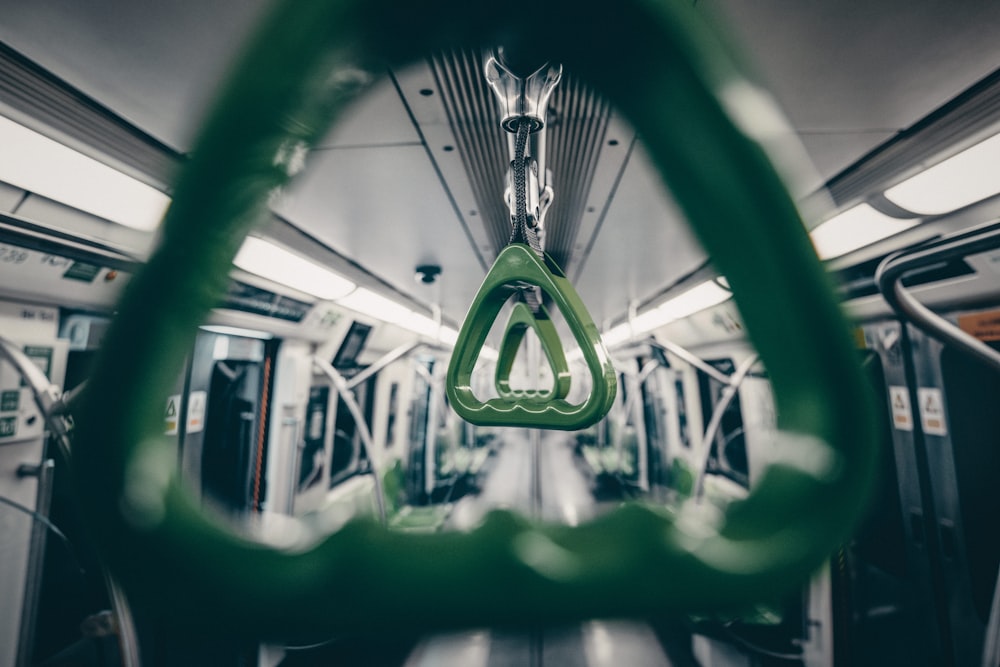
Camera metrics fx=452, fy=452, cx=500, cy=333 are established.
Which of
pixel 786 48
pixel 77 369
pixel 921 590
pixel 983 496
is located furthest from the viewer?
pixel 921 590

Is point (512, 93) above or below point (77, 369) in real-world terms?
above

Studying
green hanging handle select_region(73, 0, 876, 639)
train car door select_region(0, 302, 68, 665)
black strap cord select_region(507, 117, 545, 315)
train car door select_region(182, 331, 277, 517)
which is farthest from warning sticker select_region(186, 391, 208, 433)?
green hanging handle select_region(73, 0, 876, 639)

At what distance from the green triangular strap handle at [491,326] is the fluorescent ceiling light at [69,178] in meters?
1.08

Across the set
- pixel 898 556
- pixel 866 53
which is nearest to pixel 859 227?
pixel 866 53

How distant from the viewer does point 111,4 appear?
1.03 metres

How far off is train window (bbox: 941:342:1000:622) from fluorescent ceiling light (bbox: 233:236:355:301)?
3750mm

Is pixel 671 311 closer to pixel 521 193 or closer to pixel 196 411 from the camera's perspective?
pixel 196 411

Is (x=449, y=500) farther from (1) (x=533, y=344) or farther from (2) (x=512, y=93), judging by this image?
(2) (x=512, y=93)

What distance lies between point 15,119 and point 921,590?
472cm

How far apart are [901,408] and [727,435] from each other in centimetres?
290

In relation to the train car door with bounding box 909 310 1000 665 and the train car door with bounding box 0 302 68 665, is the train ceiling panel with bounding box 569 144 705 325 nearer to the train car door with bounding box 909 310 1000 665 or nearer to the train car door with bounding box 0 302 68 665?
the train car door with bounding box 909 310 1000 665

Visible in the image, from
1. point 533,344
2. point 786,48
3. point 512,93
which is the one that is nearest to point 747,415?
point 533,344

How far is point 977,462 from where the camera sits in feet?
8.11

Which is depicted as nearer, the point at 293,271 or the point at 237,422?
the point at 293,271
